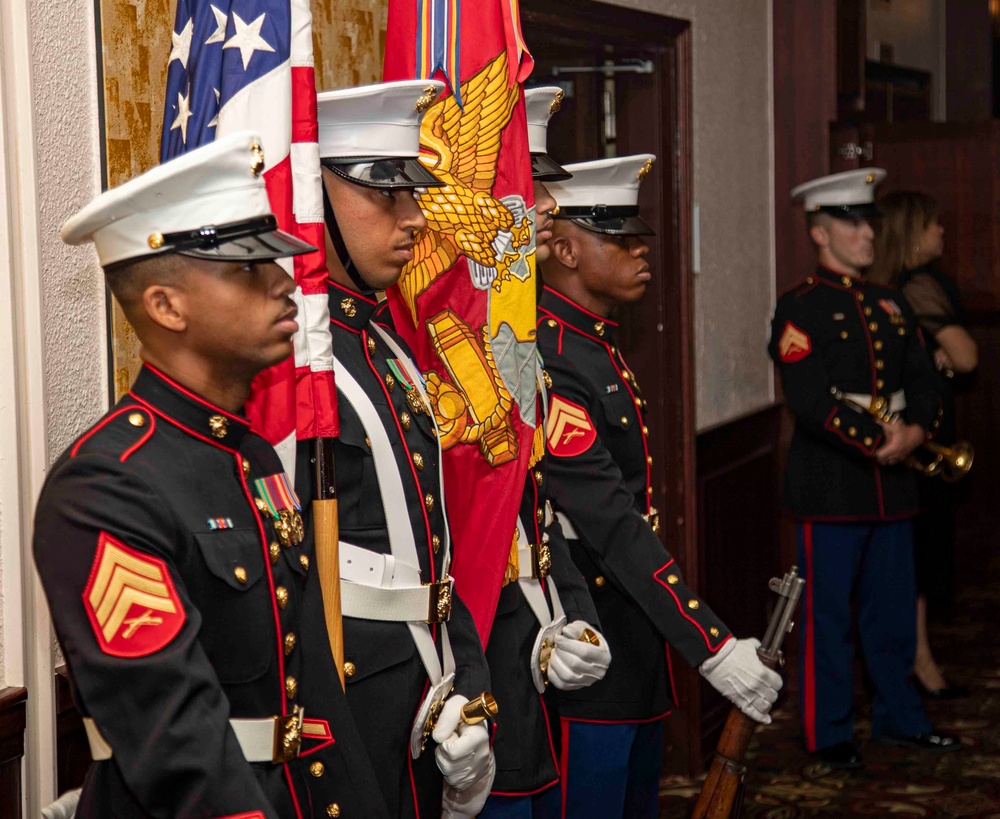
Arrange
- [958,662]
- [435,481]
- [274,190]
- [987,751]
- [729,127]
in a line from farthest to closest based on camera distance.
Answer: [958,662] → [729,127] → [987,751] → [435,481] → [274,190]

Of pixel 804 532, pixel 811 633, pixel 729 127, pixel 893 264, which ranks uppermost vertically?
pixel 729 127

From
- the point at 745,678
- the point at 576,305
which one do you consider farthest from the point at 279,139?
the point at 745,678

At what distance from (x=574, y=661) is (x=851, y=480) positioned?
190 centimetres

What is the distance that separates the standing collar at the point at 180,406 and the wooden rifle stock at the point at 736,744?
1366 mm

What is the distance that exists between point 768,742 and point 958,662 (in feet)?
3.78

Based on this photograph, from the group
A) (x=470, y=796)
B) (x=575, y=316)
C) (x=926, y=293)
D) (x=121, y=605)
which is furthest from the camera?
(x=926, y=293)

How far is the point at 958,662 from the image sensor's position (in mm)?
4934

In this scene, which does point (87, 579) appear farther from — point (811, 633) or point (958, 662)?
point (958, 662)

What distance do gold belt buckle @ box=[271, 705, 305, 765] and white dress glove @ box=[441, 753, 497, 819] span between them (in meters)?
0.45

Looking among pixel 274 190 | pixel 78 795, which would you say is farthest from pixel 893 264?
pixel 78 795

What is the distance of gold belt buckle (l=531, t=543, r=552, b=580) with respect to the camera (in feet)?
7.57

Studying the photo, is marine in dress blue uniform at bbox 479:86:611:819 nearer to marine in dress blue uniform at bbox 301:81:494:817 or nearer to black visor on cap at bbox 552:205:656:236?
black visor on cap at bbox 552:205:656:236

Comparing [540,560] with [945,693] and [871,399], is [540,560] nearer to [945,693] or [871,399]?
[871,399]

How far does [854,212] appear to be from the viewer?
13.4ft
